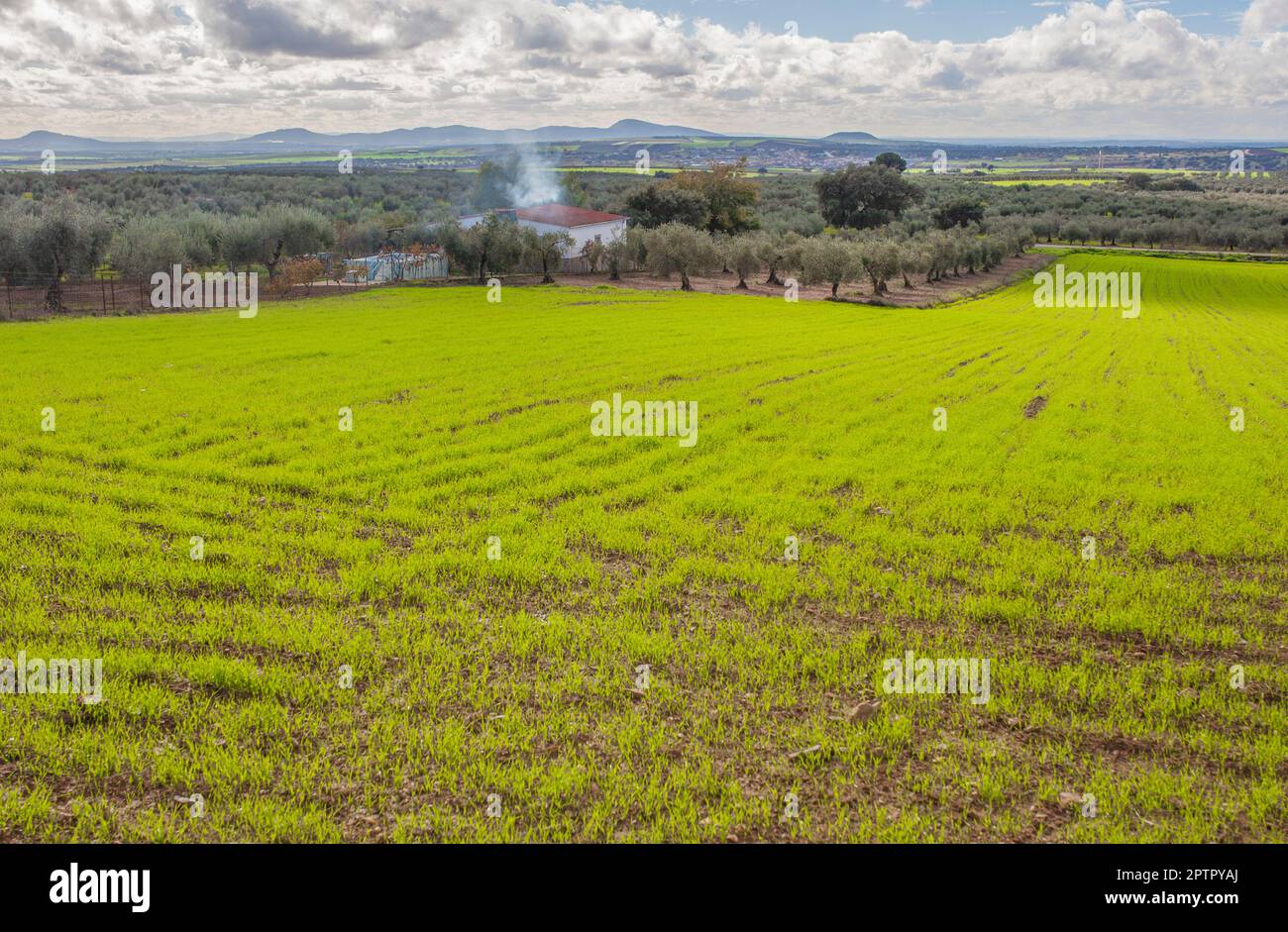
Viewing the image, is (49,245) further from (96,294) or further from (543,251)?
(543,251)

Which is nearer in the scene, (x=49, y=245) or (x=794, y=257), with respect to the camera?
(x=49, y=245)

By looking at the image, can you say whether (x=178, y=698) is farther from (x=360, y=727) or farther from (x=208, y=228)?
(x=208, y=228)

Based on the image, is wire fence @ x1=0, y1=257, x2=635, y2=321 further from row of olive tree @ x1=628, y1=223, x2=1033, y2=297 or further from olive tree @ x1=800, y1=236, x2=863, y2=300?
olive tree @ x1=800, y1=236, x2=863, y2=300

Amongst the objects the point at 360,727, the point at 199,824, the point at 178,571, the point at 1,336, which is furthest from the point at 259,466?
the point at 1,336

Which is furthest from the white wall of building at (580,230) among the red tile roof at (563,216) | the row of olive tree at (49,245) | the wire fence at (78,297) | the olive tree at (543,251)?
the row of olive tree at (49,245)

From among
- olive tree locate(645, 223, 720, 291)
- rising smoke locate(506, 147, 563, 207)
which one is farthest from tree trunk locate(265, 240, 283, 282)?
rising smoke locate(506, 147, 563, 207)

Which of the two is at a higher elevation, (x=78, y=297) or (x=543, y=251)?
(x=543, y=251)

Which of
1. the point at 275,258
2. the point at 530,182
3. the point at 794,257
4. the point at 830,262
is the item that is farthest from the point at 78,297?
the point at 530,182
